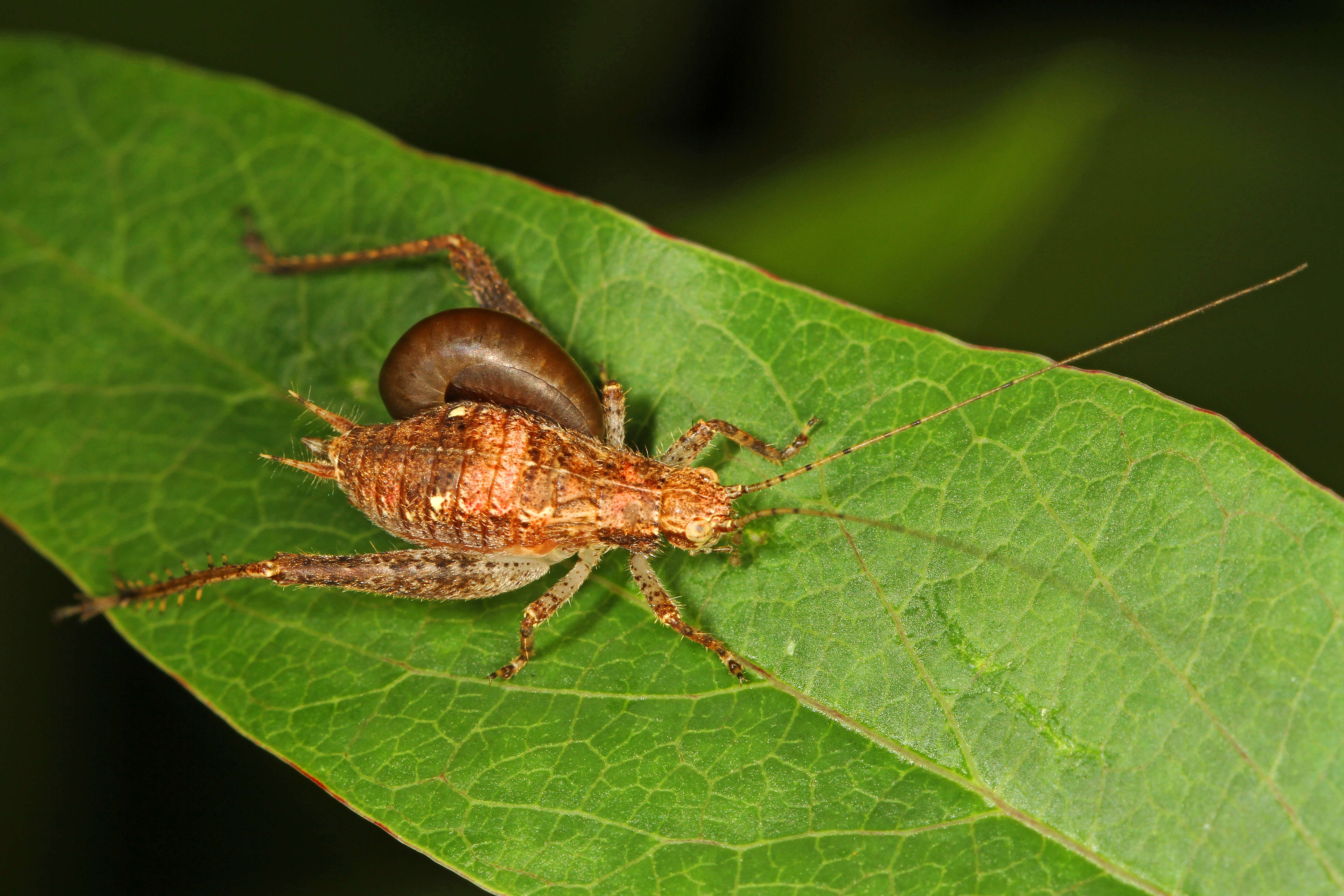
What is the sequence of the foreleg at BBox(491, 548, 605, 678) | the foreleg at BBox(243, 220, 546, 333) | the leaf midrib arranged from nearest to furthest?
the leaf midrib, the foreleg at BBox(491, 548, 605, 678), the foreleg at BBox(243, 220, 546, 333)

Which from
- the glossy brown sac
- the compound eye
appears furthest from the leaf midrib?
the compound eye

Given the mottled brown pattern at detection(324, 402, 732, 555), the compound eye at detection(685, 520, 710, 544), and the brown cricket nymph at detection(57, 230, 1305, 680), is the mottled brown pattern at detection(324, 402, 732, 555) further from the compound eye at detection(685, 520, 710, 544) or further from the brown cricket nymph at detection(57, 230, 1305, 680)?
the compound eye at detection(685, 520, 710, 544)

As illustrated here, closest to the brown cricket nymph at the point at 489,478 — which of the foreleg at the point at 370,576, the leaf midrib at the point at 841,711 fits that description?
the foreleg at the point at 370,576

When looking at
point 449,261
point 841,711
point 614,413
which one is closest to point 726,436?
point 614,413

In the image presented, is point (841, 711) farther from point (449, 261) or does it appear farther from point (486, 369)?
point (449, 261)

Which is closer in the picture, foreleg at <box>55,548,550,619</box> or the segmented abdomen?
foreleg at <box>55,548,550,619</box>

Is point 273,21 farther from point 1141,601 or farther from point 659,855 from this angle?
point 1141,601
